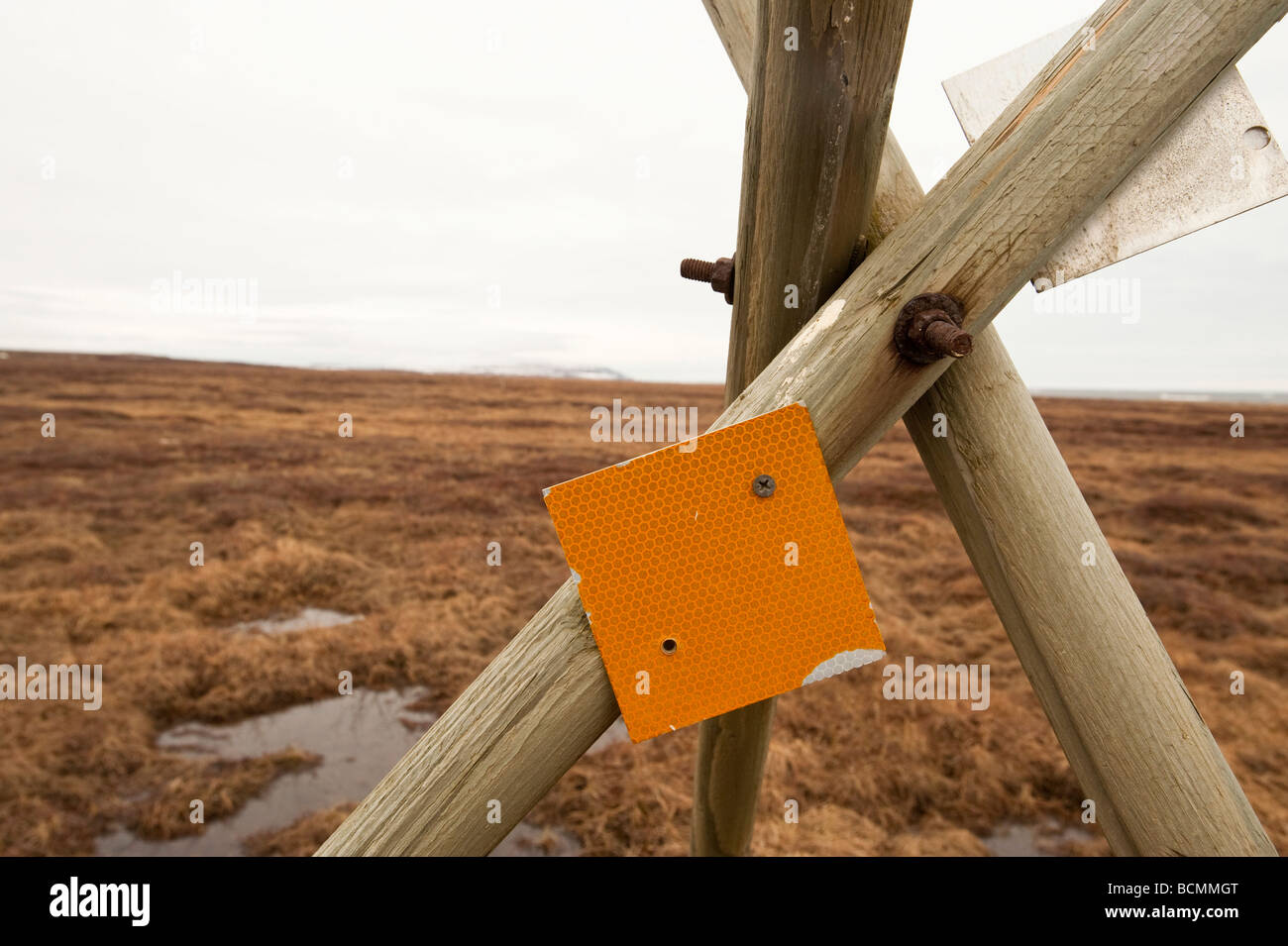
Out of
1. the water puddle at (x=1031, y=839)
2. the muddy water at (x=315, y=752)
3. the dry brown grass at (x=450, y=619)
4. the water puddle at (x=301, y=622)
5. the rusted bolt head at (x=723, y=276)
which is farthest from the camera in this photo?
the water puddle at (x=301, y=622)

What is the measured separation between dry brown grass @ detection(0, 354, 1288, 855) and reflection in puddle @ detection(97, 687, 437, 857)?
17 cm

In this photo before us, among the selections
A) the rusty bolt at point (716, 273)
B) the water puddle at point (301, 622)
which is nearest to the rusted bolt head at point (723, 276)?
the rusty bolt at point (716, 273)

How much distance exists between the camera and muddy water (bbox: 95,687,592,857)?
453 cm

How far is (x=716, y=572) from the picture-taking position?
1245 millimetres

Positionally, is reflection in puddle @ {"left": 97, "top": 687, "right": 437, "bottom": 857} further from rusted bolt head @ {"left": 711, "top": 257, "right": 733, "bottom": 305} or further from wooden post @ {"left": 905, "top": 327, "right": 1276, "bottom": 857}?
wooden post @ {"left": 905, "top": 327, "right": 1276, "bottom": 857}

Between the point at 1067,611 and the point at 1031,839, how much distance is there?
4.62 m

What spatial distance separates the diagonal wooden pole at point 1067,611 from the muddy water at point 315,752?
13.0 ft

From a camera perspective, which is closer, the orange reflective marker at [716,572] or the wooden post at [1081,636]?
the orange reflective marker at [716,572]

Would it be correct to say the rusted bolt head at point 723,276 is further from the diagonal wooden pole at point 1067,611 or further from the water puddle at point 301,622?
the water puddle at point 301,622

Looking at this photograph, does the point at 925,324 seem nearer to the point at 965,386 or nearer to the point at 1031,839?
the point at 965,386

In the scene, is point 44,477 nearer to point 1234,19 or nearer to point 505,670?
point 505,670

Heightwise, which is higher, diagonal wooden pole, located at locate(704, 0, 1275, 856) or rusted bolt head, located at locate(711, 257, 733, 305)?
rusted bolt head, located at locate(711, 257, 733, 305)

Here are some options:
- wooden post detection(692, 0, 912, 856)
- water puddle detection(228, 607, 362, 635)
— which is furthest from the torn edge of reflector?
water puddle detection(228, 607, 362, 635)

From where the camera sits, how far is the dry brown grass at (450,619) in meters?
5.03
